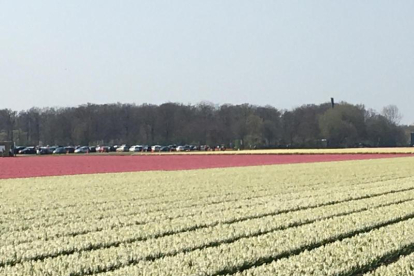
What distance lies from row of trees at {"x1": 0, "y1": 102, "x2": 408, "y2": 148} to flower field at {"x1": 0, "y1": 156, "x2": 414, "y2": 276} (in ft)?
352

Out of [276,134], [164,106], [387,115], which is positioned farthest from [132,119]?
[387,115]

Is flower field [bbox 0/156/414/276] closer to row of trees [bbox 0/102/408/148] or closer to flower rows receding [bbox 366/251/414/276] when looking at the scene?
flower rows receding [bbox 366/251/414/276]

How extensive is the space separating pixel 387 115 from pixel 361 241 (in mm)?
161257

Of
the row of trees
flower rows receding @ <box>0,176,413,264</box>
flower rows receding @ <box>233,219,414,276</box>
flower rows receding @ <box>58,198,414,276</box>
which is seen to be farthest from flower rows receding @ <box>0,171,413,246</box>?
the row of trees

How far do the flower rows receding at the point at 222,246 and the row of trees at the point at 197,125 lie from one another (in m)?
112

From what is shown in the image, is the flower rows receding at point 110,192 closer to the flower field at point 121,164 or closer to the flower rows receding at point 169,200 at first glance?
the flower rows receding at point 169,200

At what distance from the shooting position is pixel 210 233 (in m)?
11.0

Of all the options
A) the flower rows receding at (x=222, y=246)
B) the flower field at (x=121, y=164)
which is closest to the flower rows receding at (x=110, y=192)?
the flower rows receding at (x=222, y=246)

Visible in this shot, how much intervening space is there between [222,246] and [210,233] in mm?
1441

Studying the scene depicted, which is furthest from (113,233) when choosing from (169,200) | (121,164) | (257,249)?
(121,164)

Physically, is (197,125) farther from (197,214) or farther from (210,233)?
(210,233)

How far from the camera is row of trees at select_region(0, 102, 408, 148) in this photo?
424 feet

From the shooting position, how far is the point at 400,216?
42.6 ft

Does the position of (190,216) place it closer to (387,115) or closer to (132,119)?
(132,119)
